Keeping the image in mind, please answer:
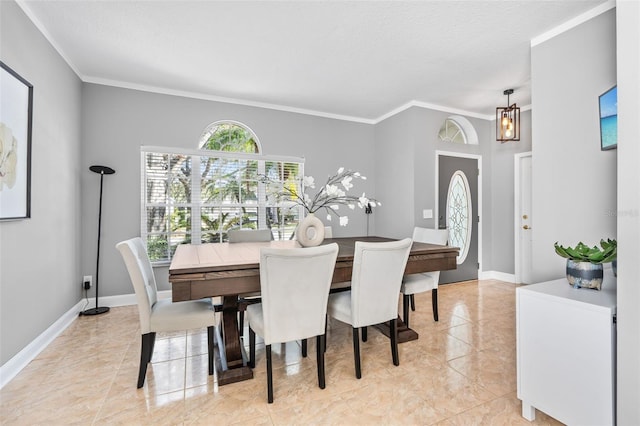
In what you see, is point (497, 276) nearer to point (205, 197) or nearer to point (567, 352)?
point (567, 352)

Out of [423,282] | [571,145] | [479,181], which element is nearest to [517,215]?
[479,181]

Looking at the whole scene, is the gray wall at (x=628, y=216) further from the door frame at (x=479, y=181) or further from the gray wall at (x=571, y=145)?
the door frame at (x=479, y=181)

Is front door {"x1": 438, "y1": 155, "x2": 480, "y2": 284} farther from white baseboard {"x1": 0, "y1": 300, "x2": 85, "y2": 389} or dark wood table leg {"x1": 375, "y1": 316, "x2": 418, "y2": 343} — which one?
white baseboard {"x1": 0, "y1": 300, "x2": 85, "y2": 389}

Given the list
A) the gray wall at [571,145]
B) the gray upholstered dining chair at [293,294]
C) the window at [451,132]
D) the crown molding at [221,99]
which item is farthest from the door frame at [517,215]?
the gray upholstered dining chair at [293,294]

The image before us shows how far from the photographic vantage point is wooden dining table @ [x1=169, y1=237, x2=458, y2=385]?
5.68ft

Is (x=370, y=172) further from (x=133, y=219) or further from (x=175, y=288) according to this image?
(x=175, y=288)

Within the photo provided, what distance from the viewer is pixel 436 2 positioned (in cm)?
222

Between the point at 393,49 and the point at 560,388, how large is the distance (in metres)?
2.86

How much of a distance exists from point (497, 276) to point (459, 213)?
1.21m

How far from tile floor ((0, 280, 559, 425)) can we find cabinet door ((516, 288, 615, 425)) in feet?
0.73

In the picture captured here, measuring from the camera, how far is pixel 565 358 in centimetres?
146

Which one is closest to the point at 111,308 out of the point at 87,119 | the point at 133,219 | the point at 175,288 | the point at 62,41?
the point at 133,219

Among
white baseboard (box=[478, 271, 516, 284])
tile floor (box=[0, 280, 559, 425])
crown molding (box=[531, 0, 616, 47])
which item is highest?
crown molding (box=[531, 0, 616, 47])

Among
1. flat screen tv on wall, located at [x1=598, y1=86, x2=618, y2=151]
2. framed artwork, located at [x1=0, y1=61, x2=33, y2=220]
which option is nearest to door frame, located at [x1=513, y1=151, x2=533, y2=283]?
flat screen tv on wall, located at [x1=598, y1=86, x2=618, y2=151]
